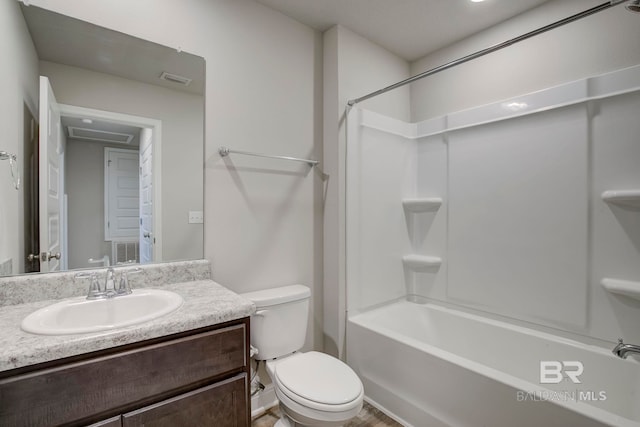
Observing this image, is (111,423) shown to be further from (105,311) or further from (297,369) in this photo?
(297,369)

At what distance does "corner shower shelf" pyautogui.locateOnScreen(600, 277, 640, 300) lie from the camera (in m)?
1.58

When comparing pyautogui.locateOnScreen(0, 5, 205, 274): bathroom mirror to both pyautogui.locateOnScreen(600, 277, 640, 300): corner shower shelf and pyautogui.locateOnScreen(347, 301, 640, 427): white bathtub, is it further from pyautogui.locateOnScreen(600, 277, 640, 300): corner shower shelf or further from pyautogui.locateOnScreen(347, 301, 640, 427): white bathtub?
pyautogui.locateOnScreen(600, 277, 640, 300): corner shower shelf

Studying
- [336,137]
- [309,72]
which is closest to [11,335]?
[336,137]

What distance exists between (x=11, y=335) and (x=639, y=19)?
3.04m

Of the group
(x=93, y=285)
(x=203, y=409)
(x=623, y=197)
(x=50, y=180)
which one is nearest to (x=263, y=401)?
(x=203, y=409)

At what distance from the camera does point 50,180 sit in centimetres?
132

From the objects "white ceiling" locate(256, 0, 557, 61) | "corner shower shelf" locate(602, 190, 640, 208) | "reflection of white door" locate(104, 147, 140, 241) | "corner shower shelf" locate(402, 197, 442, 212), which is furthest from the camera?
"corner shower shelf" locate(402, 197, 442, 212)

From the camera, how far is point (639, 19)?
164 cm

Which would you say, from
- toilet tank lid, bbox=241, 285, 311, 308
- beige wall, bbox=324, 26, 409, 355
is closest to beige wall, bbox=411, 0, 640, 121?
beige wall, bbox=324, 26, 409, 355

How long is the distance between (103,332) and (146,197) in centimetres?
78

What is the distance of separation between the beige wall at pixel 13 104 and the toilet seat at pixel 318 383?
1220 millimetres

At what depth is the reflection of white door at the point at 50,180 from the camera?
1294 millimetres

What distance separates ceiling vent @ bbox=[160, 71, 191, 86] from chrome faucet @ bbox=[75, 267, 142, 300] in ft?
3.23

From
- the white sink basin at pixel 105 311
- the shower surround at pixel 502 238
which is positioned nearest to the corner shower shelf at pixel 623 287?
the shower surround at pixel 502 238
